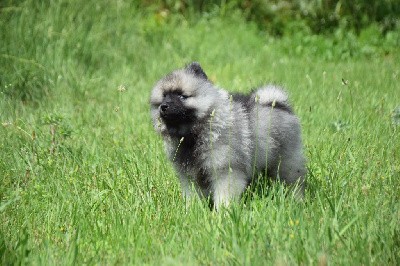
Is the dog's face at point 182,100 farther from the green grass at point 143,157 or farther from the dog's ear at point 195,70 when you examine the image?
the green grass at point 143,157

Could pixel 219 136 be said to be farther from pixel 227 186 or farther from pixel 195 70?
pixel 195 70

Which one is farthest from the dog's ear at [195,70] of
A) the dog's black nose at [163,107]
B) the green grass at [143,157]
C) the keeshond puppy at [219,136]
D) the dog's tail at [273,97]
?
the green grass at [143,157]

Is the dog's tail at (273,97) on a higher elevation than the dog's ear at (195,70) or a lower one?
lower

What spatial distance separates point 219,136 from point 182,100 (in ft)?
1.28

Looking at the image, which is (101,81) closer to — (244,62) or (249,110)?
(244,62)

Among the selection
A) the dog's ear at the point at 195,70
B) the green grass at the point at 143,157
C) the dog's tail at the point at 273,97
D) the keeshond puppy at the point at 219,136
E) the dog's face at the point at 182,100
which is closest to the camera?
the green grass at the point at 143,157

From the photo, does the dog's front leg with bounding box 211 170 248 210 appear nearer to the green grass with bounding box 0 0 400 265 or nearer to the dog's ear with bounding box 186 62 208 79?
the green grass with bounding box 0 0 400 265

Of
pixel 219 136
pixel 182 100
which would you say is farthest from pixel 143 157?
pixel 219 136

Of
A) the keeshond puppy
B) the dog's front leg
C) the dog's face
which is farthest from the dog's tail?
the dog's front leg

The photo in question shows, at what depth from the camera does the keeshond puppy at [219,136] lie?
4.18 metres

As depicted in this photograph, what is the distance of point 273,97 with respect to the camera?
4664 mm

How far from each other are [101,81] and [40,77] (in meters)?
1.04

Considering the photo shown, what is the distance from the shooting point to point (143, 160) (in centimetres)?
500

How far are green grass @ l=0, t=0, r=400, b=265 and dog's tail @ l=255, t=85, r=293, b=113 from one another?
51 cm
